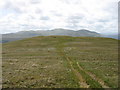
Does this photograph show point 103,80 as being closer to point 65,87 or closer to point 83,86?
point 83,86

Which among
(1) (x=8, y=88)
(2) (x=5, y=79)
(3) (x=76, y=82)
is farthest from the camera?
(2) (x=5, y=79)

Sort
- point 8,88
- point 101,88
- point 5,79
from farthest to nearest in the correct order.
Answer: point 5,79 < point 8,88 < point 101,88

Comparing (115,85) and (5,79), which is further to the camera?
(5,79)

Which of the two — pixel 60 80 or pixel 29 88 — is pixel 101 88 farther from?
pixel 29 88

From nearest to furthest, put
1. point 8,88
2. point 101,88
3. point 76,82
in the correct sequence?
point 101,88, point 8,88, point 76,82

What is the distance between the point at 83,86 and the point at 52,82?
413 centimetres

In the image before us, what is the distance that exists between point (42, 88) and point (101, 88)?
22.3ft

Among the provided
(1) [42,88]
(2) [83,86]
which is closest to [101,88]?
(2) [83,86]

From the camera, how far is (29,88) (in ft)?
51.0

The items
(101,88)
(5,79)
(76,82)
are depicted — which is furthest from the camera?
(5,79)

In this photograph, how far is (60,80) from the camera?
18094mm

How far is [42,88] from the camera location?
50.5 feet

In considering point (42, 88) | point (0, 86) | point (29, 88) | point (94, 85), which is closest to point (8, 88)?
point (0, 86)

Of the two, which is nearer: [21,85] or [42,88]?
[42,88]
